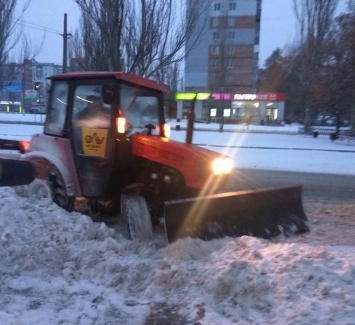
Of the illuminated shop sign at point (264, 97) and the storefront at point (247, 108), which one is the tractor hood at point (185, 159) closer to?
the storefront at point (247, 108)

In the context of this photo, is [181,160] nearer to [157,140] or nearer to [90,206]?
[157,140]

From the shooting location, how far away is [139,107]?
7184 mm

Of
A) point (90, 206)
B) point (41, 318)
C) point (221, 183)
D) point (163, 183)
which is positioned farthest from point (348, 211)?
point (41, 318)

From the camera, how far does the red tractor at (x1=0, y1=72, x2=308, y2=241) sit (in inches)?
257

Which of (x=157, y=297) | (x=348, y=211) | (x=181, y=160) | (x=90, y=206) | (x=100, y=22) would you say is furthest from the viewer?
(x=100, y=22)

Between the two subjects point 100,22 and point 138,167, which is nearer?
point 138,167

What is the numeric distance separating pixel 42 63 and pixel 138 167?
136m

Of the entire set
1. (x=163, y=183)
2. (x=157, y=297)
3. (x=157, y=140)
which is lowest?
(x=157, y=297)

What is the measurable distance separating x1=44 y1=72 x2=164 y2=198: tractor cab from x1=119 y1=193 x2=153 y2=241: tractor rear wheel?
455mm

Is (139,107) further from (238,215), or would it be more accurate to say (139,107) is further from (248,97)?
(248,97)

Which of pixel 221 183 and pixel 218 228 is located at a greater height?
pixel 221 183

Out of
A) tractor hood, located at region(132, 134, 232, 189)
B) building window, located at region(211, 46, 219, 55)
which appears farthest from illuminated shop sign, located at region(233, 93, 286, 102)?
tractor hood, located at region(132, 134, 232, 189)

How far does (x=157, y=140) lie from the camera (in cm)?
673

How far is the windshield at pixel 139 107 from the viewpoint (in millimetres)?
6871
